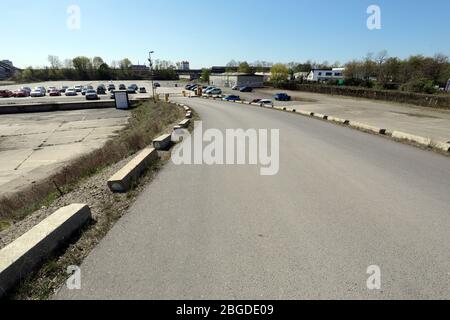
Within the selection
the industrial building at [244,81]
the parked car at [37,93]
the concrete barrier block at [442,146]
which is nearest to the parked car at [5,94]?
the parked car at [37,93]

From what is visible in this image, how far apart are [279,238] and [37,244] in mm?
3669

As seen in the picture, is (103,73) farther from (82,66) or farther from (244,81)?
(244,81)

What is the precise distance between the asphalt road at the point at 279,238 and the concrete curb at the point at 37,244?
61cm

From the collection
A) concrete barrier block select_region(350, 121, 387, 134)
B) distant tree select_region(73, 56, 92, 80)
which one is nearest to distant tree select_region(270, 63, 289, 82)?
concrete barrier block select_region(350, 121, 387, 134)

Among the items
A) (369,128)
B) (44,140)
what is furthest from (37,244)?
(44,140)

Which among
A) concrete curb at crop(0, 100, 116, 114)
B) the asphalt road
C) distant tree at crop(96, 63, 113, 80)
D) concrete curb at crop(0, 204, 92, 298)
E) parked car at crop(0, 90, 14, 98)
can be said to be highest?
distant tree at crop(96, 63, 113, 80)

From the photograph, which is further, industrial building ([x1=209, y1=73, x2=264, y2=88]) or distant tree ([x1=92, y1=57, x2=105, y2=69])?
distant tree ([x1=92, y1=57, x2=105, y2=69])

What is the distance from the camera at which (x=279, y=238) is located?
183 inches

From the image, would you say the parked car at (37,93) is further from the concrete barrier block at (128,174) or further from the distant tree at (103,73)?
the distant tree at (103,73)

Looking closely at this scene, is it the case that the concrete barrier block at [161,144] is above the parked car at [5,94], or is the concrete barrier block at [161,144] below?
below

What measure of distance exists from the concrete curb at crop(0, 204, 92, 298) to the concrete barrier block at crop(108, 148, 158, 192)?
1.49 m

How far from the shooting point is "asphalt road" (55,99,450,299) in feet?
11.6

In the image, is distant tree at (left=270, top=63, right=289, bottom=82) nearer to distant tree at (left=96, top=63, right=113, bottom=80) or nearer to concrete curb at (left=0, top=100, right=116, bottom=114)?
concrete curb at (left=0, top=100, right=116, bottom=114)

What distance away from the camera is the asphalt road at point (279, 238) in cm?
354
